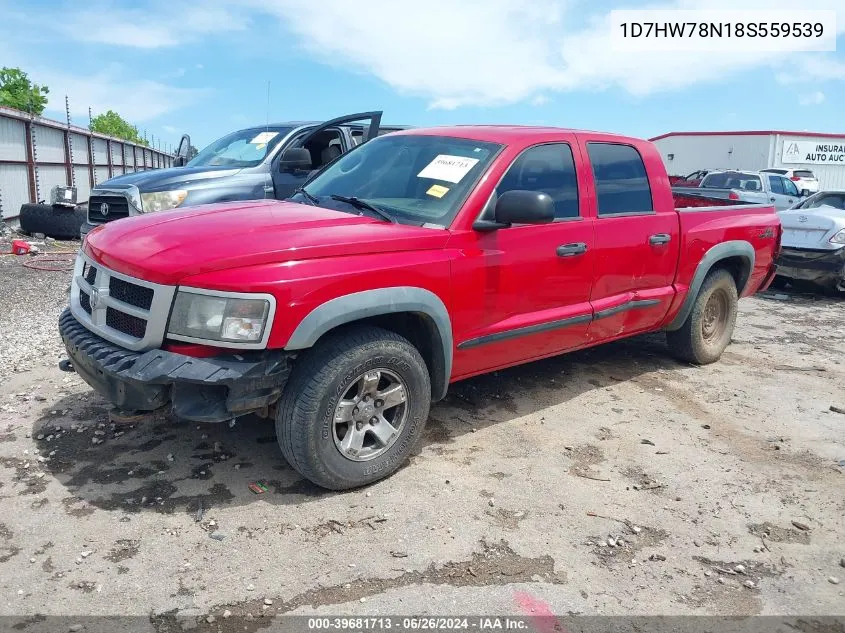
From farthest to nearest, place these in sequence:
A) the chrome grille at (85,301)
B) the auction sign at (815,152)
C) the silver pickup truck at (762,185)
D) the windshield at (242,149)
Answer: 1. the auction sign at (815,152)
2. the silver pickup truck at (762,185)
3. the windshield at (242,149)
4. the chrome grille at (85,301)

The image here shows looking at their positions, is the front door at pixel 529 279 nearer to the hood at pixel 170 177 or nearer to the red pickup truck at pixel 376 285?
the red pickup truck at pixel 376 285

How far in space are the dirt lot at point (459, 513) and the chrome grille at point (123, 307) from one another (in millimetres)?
794

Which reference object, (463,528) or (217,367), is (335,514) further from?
(217,367)

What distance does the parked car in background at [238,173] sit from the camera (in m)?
7.20

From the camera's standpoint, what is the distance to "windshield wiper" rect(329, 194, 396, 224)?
3.79 meters

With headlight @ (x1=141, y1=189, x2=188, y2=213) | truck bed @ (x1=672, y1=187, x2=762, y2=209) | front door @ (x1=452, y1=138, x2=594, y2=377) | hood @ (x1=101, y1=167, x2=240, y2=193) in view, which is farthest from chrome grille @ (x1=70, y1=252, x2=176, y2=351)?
truck bed @ (x1=672, y1=187, x2=762, y2=209)

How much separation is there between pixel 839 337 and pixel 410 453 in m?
5.68

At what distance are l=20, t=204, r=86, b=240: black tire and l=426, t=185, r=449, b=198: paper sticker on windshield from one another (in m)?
10.4

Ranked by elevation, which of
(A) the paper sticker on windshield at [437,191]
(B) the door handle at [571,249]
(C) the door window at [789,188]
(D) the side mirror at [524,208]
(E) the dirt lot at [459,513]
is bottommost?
(E) the dirt lot at [459,513]

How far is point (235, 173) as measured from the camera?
24.7 ft

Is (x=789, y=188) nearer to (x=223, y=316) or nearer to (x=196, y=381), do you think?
(x=223, y=316)

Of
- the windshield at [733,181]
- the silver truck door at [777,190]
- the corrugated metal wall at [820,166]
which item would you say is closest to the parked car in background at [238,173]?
the windshield at [733,181]

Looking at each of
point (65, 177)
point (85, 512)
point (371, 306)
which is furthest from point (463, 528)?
point (65, 177)

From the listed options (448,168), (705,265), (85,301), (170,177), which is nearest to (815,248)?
(705,265)
